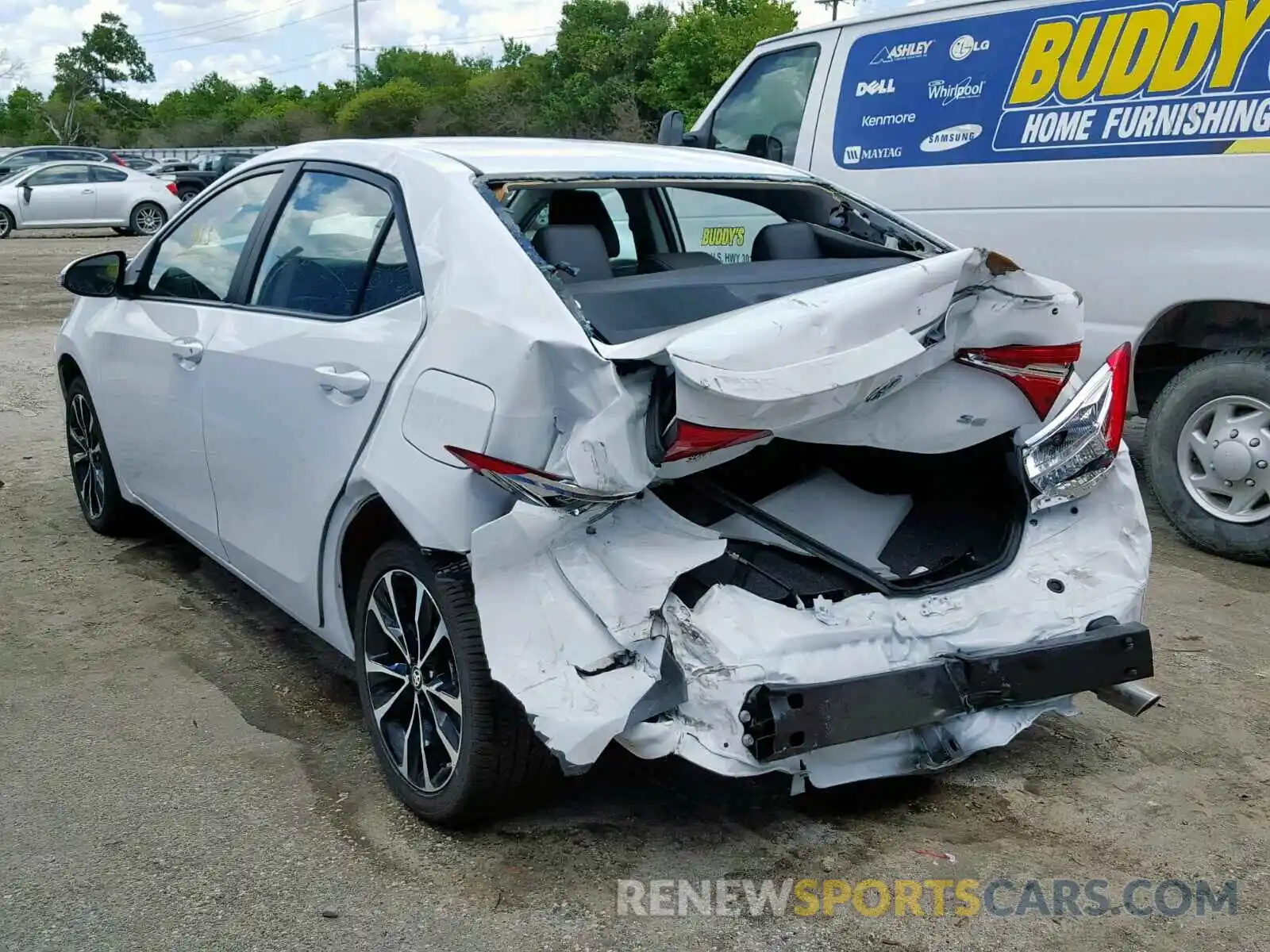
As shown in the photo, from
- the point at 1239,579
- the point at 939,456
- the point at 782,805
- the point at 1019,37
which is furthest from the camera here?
the point at 1019,37

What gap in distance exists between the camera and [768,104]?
6883mm

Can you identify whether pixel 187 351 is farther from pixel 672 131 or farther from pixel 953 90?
pixel 953 90

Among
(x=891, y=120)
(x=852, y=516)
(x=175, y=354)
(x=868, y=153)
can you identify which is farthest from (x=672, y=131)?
(x=852, y=516)

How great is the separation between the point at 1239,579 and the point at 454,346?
11.6 feet

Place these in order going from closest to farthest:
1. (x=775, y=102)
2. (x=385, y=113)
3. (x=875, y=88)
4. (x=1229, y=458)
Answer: (x=1229, y=458), (x=875, y=88), (x=775, y=102), (x=385, y=113)

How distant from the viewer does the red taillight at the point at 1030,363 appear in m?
3.01

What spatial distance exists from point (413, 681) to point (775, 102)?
15.7 feet

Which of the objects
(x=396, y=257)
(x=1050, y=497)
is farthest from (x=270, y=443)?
(x=1050, y=497)

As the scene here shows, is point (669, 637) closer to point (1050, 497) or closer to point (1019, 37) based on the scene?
point (1050, 497)

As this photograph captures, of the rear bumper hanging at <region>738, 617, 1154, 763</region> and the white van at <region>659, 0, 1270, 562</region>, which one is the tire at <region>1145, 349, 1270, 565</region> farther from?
the rear bumper hanging at <region>738, 617, 1154, 763</region>

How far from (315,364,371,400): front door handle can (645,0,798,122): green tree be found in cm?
3883

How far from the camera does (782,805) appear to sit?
10.2 feet

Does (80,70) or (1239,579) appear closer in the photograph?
(1239,579)

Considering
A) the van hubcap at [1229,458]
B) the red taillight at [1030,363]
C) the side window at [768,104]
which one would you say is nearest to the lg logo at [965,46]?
the side window at [768,104]
